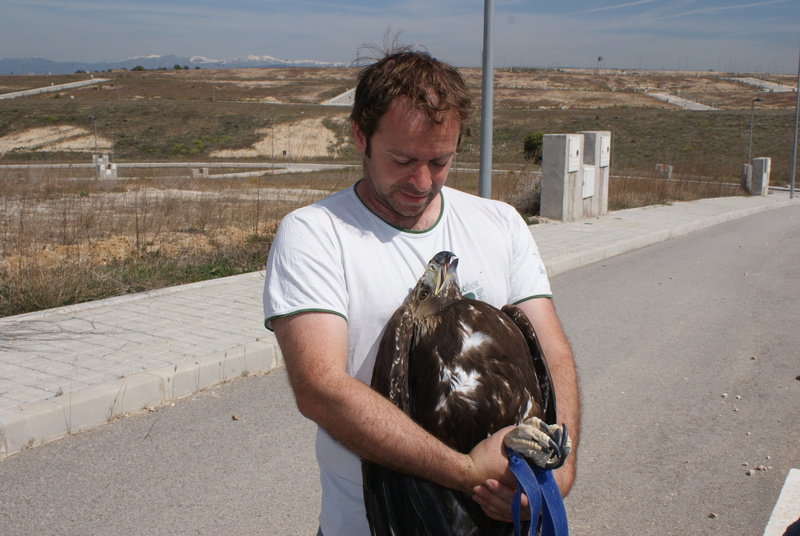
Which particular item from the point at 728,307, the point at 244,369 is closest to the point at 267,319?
the point at 244,369

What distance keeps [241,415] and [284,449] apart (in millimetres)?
670

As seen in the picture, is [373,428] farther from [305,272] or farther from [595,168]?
[595,168]

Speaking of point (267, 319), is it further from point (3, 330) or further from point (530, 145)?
point (530, 145)

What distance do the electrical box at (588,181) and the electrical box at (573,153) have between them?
378mm

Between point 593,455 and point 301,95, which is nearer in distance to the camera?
point 593,455

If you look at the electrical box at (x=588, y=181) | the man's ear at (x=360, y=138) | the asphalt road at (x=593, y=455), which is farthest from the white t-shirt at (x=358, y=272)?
the electrical box at (x=588, y=181)

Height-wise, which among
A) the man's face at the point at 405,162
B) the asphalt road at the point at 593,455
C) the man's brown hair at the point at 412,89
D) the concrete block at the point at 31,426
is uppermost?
the man's brown hair at the point at 412,89

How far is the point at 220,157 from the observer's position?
2229 inches

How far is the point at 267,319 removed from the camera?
5.80 ft

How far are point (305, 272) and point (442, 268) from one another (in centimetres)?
35

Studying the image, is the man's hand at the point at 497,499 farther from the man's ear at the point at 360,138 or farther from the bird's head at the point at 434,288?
the man's ear at the point at 360,138

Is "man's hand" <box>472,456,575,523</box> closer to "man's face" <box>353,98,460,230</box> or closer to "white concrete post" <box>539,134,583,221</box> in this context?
"man's face" <box>353,98,460,230</box>

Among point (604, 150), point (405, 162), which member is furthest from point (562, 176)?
point (405, 162)

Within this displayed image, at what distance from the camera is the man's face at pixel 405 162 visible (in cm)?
177
